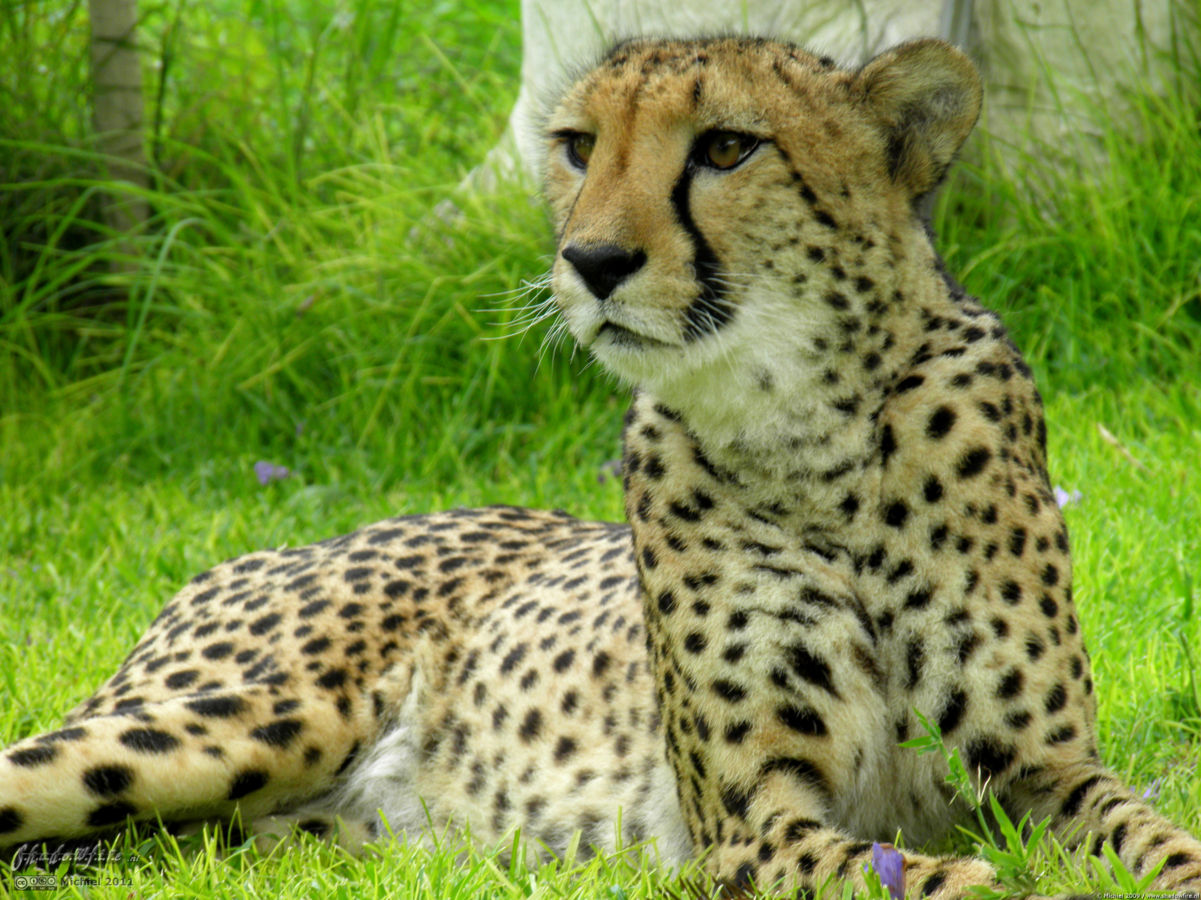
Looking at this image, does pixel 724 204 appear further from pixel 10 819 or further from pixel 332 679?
pixel 10 819

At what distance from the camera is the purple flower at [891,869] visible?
6.54 ft

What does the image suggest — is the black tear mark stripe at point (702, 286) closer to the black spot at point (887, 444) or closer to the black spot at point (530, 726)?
the black spot at point (887, 444)

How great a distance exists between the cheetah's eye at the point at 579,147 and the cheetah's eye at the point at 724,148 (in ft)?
0.71

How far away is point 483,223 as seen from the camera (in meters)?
6.15

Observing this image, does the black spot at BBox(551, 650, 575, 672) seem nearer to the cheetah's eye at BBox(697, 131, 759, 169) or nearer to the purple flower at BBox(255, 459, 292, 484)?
the cheetah's eye at BBox(697, 131, 759, 169)

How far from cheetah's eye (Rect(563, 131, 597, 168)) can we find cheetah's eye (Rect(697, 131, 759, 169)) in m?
0.22

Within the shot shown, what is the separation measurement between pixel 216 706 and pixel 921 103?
1891mm

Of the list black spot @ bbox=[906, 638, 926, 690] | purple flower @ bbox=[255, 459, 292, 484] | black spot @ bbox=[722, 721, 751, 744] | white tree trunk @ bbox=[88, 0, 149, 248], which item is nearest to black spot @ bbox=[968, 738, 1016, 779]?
black spot @ bbox=[906, 638, 926, 690]

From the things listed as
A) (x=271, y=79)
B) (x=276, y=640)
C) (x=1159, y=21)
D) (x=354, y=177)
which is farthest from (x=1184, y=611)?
(x=271, y=79)

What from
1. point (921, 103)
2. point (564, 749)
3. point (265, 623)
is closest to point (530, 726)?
point (564, 749)

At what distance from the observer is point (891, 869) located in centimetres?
200

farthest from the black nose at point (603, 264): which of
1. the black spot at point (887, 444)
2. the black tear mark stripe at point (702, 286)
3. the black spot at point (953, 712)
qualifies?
the black spot at point (953, 712)

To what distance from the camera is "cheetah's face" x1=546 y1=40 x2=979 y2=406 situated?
235 centimetres

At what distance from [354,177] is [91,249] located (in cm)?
133
